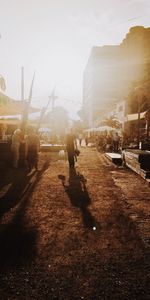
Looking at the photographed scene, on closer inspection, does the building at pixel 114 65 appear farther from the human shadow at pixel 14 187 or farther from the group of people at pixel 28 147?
the human shadow at pixel 14 187

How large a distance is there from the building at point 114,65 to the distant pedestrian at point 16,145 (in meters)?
78.9

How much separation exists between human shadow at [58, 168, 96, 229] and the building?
8101 centimetres

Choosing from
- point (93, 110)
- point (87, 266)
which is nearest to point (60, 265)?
point (87, 266)

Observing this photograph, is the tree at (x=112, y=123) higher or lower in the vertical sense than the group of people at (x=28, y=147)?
higher

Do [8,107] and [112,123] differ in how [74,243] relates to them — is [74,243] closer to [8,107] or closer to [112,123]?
[8,107]

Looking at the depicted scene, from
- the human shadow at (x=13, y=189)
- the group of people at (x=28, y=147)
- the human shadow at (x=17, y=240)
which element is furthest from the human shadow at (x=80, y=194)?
the group of people at (x=28, y=147)

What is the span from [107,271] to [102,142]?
23.2m

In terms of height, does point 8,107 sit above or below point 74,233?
above

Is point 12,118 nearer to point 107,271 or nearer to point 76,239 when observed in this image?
point 76,239

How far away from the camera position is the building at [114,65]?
304 feet

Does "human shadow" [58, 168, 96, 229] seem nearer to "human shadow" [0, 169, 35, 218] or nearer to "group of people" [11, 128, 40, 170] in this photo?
"human shadow" [0, 169, 35, 218]

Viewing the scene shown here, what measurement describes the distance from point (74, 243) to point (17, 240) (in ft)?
2.99

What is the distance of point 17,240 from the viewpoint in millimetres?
4188

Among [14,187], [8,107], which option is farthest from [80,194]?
[8,107]
